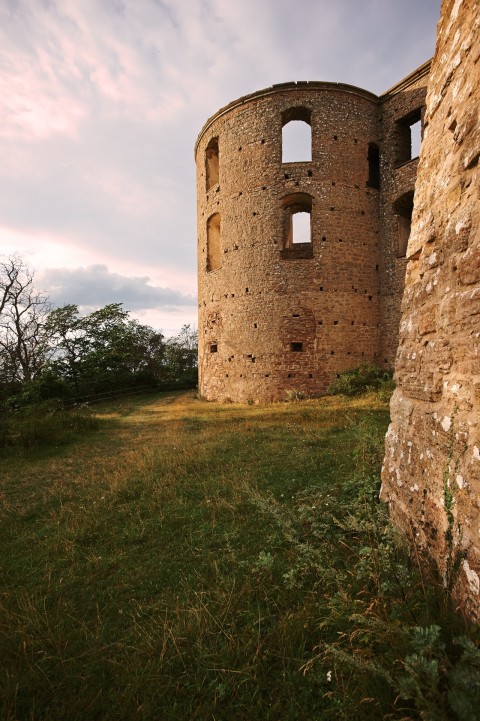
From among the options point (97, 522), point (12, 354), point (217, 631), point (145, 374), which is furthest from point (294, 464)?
point (12, 354)

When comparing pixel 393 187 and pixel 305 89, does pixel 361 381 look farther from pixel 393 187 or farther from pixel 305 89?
pixel 305 89

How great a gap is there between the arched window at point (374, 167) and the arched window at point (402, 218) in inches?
Result: 52.9

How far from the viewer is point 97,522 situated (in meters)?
3.64

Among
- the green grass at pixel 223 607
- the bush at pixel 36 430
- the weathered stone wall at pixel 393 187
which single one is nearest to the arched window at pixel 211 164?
the weathered stone wall at pixel 393 187

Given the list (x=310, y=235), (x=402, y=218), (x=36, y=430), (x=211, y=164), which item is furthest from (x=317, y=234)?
(x=36, y=430)

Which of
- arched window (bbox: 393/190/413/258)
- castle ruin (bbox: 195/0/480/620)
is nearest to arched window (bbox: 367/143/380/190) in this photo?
castle ruin (bbox: 195/0/480/620)

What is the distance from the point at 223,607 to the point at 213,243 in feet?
46.4

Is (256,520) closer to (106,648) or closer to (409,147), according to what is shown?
(106,648)

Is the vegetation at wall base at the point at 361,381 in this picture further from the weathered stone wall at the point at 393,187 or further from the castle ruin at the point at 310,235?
the weathered stone wall at the point at 393,187

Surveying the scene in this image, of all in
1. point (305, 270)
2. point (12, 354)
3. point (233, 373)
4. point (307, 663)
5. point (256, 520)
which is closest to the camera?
point (307, 663)

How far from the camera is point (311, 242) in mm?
12648

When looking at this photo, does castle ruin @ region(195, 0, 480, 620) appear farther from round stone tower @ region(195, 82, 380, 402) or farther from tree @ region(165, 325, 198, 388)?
tree @ region(165, 325, 198, 388)

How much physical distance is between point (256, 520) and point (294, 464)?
1718 millimetres

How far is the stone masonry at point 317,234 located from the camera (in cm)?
1232
